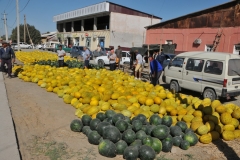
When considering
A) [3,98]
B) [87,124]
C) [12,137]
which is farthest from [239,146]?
[3,98]

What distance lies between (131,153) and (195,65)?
624cm

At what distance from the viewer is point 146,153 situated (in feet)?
12.5

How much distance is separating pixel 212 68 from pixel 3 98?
7.70 metres

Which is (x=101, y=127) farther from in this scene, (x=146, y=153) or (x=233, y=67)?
(x=233, y=67)

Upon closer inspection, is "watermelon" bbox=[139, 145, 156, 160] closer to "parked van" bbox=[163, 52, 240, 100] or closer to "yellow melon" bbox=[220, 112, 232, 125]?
"yellow melon" bbox=[220, 112, 232, 125]

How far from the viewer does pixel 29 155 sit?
12.8 ft

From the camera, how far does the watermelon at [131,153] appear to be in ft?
12.5

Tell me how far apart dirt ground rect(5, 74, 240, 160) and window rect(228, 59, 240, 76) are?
3.64 m

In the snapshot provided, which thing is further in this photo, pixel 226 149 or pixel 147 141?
pixel 226 149

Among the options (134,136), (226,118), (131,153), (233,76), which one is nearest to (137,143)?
(134,136)

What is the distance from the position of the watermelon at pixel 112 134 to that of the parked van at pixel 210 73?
5380 mm

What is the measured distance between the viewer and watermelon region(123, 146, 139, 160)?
3.82 m

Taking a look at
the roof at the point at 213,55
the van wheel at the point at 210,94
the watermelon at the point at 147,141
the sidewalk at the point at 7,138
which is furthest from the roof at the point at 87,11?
the watermelon at the point at 147,141

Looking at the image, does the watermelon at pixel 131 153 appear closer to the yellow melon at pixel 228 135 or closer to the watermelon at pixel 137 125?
the watermelon at pixel 137 125
